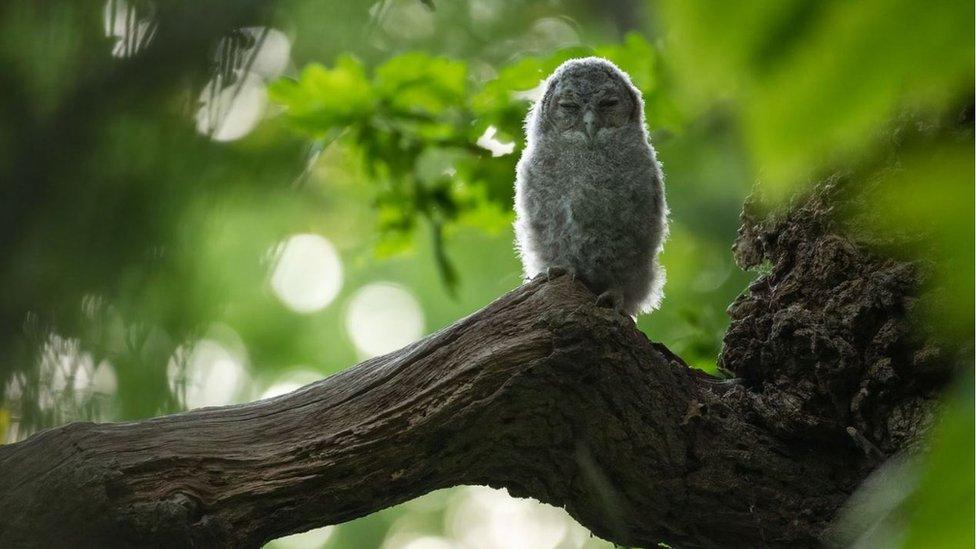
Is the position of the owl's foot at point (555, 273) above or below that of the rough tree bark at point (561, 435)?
above

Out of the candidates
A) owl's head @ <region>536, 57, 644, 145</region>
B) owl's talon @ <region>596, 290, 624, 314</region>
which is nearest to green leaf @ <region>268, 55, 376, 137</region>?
owl's head @ <region>536, 57, 644, 145</region>

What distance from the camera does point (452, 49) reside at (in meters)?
8.41

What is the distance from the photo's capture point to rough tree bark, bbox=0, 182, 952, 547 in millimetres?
2846

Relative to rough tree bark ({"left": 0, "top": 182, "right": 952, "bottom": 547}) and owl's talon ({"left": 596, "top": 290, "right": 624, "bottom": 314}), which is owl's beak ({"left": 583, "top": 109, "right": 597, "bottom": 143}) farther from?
rough tree bark ({"left": 0, "top": 182, "right": 952, "bottom": 547})

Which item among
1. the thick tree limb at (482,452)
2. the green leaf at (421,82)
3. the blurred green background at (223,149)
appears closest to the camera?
the blurred green background at (223,149)

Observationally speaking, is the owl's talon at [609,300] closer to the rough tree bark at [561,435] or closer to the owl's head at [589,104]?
the rough tree bark at [561,435]

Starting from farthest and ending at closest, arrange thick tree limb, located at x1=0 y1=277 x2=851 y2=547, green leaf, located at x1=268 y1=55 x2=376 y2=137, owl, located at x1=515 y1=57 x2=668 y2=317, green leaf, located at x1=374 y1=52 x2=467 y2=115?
green leaf, located at x1=374 y1=52 x2=467 y2=115 → green leaf, located at x1=268 y1=55 x2=376 y2=137 → owl, located at x1=515 y1=57 x2=668 y2=317 → thick tree limb, located at x1=0 y1=277 x2=851 y2=547

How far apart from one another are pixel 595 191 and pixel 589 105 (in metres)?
0.52

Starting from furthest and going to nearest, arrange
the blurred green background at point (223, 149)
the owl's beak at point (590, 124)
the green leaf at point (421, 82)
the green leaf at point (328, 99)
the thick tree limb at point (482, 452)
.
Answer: the green leaf at point (421, 82)
the green leaf at point (328, 99)
the owl's beak at point (590, 124)
the thick tree limb at point (482, 452)
the blurred green background at point (223, 149)

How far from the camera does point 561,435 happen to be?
9.71 ft

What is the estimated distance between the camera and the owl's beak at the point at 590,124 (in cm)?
393

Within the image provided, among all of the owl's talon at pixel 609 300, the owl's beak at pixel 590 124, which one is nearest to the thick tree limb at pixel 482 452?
the owl's talon at pixel 609 300

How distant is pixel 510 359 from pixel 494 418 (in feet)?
0.68

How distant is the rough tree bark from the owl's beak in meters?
1.05
